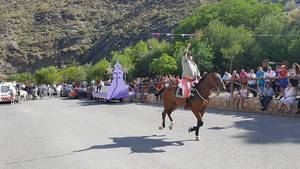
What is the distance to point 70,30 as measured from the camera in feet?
469

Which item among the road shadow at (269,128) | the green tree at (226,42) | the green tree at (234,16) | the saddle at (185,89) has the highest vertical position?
the green tree at (234,16)

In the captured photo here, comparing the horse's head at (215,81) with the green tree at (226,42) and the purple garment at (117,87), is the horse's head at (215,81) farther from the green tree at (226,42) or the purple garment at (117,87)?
the green tree at (226,42)

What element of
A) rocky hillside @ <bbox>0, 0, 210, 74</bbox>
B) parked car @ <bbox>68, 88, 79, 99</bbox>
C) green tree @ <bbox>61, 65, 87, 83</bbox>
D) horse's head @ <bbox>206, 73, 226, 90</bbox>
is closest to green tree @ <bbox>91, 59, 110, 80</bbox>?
green tree @ <bbox>61, 65, 87, 83</bbox>

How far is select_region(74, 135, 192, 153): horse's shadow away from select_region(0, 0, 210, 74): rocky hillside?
10714 centimetres

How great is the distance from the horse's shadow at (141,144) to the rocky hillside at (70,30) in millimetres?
107139

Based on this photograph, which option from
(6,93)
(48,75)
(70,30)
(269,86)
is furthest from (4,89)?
(70,30)

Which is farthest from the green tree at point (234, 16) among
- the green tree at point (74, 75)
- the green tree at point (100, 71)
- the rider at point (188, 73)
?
the rider at point (188, 73)

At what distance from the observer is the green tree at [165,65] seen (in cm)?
7606

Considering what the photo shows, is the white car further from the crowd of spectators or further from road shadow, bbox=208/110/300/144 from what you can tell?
road shadow, bbox=208/110/300/144

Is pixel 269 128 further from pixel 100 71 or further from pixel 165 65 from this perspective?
pixel 100 71

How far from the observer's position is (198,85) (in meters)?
14.9

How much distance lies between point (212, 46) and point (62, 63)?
253 feet

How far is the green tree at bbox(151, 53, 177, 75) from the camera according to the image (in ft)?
250

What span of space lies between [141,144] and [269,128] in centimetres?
475
